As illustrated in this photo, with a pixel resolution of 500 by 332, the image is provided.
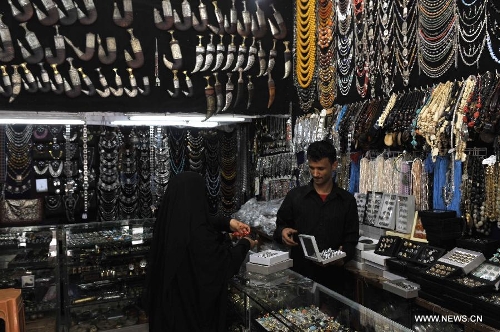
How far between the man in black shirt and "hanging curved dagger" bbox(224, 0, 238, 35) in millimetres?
2528

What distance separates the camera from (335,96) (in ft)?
15.9

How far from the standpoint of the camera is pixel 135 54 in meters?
5.00

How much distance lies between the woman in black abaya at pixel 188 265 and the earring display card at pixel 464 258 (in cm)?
125

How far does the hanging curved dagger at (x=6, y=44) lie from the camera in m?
4.54

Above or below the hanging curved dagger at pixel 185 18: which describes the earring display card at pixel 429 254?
below

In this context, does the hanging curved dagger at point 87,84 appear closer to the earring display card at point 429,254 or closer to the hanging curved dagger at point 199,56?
the hanging curved dagger at point 199,56

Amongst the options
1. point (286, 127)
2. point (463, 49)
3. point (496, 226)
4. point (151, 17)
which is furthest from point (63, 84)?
point (496, 226)

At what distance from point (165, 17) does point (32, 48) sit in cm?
145

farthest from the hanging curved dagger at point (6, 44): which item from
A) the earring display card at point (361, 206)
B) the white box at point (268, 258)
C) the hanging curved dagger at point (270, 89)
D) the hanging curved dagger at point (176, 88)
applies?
the earring display card at point (361, 206)

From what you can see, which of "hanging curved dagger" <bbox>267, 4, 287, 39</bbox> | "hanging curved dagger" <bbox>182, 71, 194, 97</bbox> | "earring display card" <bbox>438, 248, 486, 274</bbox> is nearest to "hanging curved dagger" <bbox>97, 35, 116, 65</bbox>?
"hanging curved dagger" <bbox>182, 71, 194, 97</bbox>

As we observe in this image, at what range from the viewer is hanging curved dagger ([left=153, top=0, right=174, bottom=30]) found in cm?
512

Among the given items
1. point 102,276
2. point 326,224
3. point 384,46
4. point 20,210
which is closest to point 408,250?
point 326,224

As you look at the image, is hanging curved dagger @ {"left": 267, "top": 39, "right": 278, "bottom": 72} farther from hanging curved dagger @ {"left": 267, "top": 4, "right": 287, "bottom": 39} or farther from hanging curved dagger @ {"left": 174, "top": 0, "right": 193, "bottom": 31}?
hanging curved dagger @ {"left": 174, "top": 0, "right": 193, "bottom": 31}

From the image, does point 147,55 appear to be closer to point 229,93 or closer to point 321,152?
point 229,93
